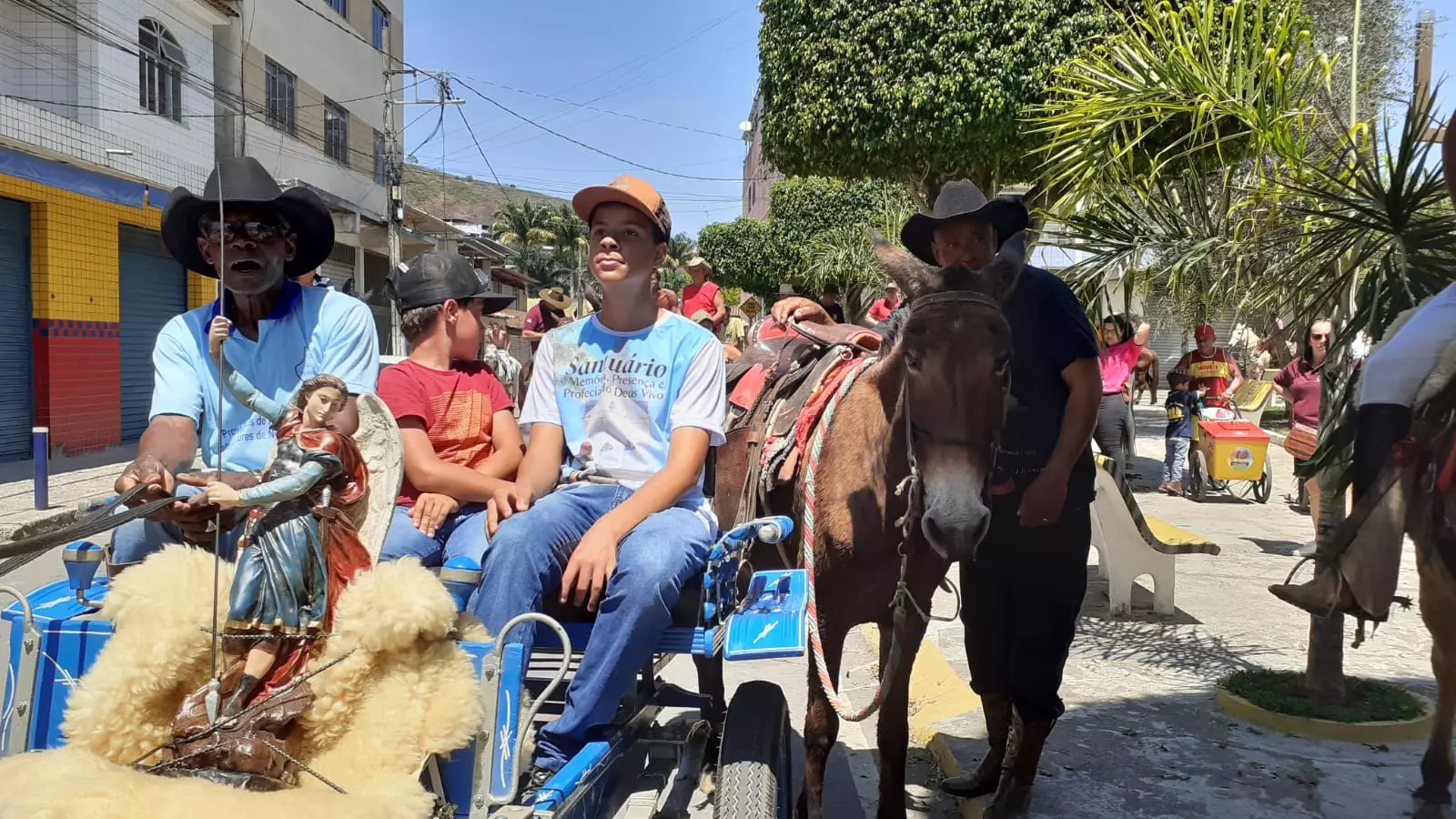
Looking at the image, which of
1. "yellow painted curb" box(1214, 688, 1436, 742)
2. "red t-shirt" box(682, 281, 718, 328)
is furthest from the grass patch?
"red t-shirt" box(682, 281, 718, 328)

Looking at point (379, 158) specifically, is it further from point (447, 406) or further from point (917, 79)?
point (447, 406)

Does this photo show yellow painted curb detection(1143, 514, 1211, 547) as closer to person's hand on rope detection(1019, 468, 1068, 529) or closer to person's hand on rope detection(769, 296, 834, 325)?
person's hand on rope detection(769, 296, 834, 325)

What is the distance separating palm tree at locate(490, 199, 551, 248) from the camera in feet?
222

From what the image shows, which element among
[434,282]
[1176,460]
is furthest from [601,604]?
[1176,460]

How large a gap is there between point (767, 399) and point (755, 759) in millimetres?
1684

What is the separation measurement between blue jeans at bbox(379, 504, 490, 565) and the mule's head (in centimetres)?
126

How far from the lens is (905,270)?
2.86 metres

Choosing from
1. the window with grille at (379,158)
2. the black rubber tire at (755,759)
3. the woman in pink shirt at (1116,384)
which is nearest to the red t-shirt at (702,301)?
the woman in pink shirt at (1116,384)

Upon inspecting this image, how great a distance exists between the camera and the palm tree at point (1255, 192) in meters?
3.37

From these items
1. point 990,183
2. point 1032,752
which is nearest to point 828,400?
point 1032,752

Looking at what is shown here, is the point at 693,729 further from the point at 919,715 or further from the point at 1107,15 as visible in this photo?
the point at 1107,15

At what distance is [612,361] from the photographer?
3078mm

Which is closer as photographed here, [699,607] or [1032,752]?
[699,607]

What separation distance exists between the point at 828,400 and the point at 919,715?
83.0 inches
